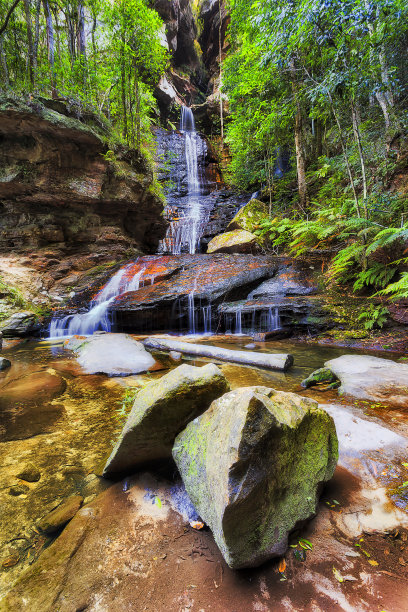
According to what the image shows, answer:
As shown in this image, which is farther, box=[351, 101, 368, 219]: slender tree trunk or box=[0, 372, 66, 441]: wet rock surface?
box=[351, 101, 368, 219]: slender tree trunk

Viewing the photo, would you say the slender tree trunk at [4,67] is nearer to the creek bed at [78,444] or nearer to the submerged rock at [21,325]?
the submerged rock at [21,325]

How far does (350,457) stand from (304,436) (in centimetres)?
58

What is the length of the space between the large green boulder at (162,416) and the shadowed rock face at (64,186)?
1037cm

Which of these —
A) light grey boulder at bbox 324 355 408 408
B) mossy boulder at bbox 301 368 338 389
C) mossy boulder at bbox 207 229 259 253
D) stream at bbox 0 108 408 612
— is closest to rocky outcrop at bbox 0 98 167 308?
mossy boulder at bbox 207 229 259 253

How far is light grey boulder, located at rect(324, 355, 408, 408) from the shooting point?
272cm

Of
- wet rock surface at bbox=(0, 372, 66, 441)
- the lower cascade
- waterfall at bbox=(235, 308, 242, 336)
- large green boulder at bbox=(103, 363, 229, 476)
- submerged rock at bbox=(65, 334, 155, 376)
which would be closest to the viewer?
large green boulder at bbox=(103, 363, 229, 476)

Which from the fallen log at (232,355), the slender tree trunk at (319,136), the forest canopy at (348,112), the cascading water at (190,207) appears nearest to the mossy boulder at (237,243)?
the forest canopy at (348,112)

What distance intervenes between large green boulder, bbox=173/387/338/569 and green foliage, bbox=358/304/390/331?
15.6 ft

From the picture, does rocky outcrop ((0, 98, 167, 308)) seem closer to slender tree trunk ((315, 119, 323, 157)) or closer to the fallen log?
the fallen log

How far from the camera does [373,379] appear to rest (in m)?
3.11

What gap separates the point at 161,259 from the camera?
36.2 ft

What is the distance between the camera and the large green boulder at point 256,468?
1.13 metres

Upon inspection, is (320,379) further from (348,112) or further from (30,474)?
(348,112)

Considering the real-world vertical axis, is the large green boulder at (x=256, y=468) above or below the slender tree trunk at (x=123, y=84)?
below
